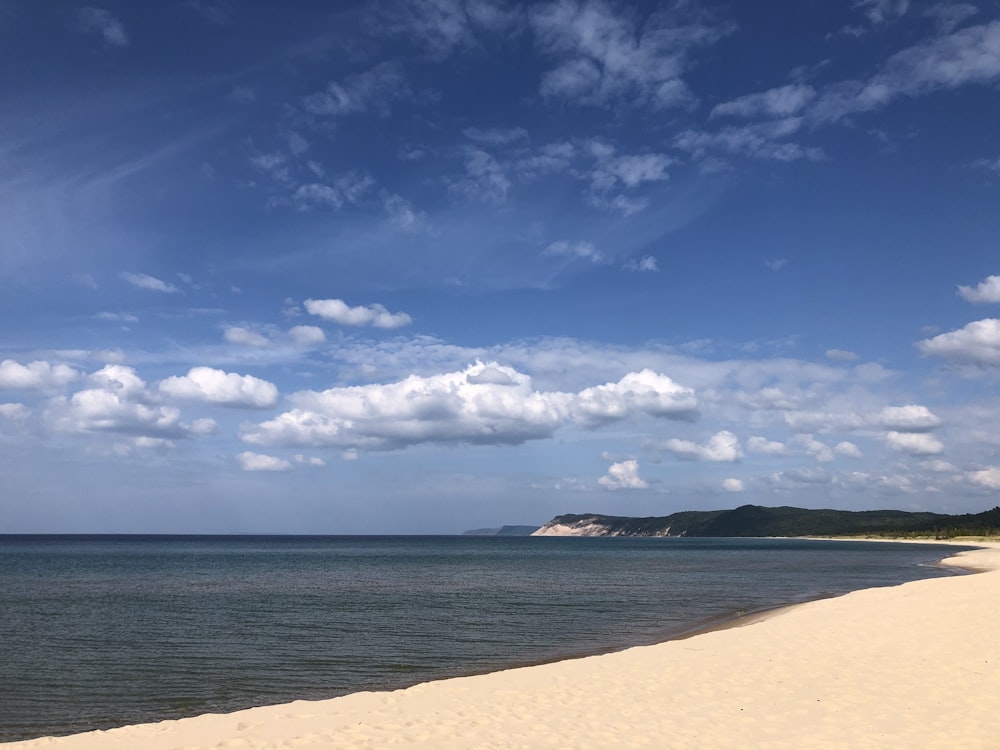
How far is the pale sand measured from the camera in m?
13.6

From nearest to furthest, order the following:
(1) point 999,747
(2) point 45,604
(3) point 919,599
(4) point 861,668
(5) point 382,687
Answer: (1) point 999,747 → (4) point 861,668 → (5) point 382,687 → (3) point 919,599 → (2) point 45,604

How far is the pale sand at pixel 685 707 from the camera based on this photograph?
44.6 ft

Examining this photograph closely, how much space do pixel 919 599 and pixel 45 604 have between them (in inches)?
2160

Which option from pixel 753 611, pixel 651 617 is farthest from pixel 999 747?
pixel 753 611

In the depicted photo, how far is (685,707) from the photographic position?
15992 mm

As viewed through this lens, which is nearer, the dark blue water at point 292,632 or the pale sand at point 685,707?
the pale sand at point 685,707

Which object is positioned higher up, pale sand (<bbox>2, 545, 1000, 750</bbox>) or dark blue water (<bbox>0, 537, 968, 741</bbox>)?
pale sand (<bbox>2, 545, 1000, 750</bbox>)

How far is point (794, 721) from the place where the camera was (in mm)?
14750

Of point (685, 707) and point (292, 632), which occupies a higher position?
point (685, 707)

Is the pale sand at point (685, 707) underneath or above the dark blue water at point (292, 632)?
above

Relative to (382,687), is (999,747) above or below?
above

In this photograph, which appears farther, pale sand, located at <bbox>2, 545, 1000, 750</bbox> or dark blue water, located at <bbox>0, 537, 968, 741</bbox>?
dark blue water, located at <bbox>0, 537, 968, 741</bbox>

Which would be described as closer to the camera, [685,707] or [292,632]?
[685,707]

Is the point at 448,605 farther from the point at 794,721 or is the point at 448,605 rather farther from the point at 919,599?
the point at 794,721
